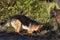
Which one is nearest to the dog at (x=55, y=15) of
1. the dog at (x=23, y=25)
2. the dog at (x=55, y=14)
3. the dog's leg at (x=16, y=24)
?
the dog at (x=55, y=14)

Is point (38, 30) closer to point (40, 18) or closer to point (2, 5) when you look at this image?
point (40, 18)

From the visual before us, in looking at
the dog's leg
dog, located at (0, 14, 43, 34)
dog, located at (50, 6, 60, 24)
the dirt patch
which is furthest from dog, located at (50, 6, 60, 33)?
the dog's leg

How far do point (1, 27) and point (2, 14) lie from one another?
1681mm

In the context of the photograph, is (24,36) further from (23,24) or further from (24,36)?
(23,24)

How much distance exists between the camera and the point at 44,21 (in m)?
11.1

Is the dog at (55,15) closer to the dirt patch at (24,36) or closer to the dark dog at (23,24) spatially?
the dirt patch at (24,36)

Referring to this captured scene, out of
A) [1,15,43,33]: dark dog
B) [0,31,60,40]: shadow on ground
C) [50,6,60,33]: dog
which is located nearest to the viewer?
[0,31,60,40]: shadow on ground

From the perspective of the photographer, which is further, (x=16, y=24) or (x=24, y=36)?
(x=16, y=24)

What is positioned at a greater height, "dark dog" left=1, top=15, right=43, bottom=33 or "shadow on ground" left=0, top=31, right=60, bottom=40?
"dark dog" left=1, top=15, right=43, bottom=33

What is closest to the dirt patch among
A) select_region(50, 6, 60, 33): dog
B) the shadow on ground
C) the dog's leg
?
the shadow on ground

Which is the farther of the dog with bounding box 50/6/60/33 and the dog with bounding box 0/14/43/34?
the dog with bounding box 50/6/60/33

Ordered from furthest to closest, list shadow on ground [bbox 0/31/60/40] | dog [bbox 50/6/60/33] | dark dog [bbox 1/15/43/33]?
dog [bbox 50/6/60/33] → dark dog [bbox 1/15/43/33] → shadow on ground [bbox 0/31/60/40]

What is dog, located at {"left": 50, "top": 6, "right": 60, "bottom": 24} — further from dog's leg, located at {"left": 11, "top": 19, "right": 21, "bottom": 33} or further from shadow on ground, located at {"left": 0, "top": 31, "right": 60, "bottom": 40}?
dog's leg, located at {"left": 11, "top": 19, "right": 21, "bottom": 33}

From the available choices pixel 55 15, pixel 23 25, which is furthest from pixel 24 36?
pixel 55 15
